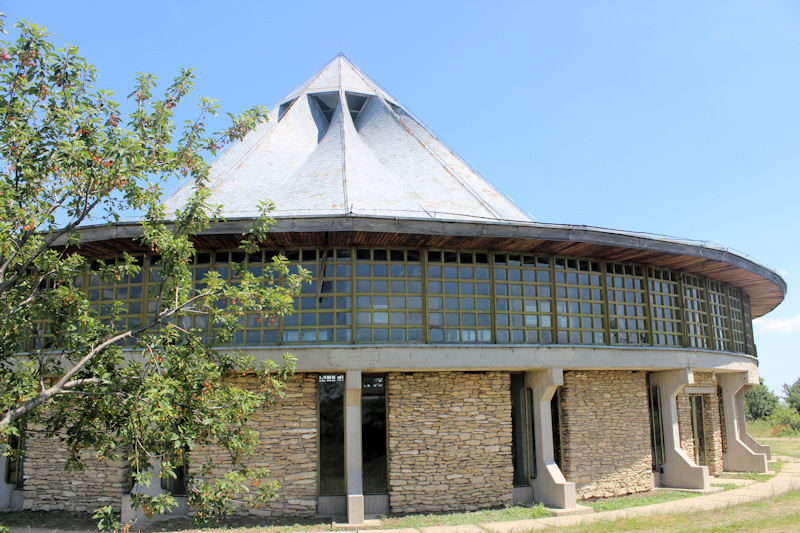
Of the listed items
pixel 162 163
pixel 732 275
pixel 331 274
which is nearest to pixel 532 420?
pixel 331 274

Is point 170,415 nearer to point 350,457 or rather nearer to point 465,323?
→ point 350,457

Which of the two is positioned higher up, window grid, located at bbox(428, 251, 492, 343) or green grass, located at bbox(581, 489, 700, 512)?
window grid, located at bbox(428, 251, 492, 343)

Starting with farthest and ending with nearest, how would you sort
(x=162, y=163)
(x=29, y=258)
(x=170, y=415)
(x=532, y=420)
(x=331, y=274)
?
(x=532, y=420), (x=331, y=274), (x=162, y=163), (x=29, y=258), (x=170, y=415)

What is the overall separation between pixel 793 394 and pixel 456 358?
5592 cm

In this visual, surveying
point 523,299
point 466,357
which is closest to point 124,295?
point 466,357

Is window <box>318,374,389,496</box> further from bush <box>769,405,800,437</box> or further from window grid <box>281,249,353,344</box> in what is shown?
bush <box>769,405,800,437</box>

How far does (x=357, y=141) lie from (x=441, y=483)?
41.5 ft

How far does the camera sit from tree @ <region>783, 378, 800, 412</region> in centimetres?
5601

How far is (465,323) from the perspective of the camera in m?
15.1

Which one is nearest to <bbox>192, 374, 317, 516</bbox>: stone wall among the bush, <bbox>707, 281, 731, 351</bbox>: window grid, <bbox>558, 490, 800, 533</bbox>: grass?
<bbox>558, 490, 800, 533</bbox>: grass

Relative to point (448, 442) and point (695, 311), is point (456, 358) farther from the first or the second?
point (695, 311)

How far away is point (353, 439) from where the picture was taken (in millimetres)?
13906

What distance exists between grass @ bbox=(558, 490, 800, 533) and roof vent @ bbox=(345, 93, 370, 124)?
716 inches

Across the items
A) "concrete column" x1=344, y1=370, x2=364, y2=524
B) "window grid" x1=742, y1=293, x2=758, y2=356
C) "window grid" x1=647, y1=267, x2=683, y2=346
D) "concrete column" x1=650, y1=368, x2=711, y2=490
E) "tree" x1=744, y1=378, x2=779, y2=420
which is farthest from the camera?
"tree" x1=744, y1=378, x2=779, y2=420
